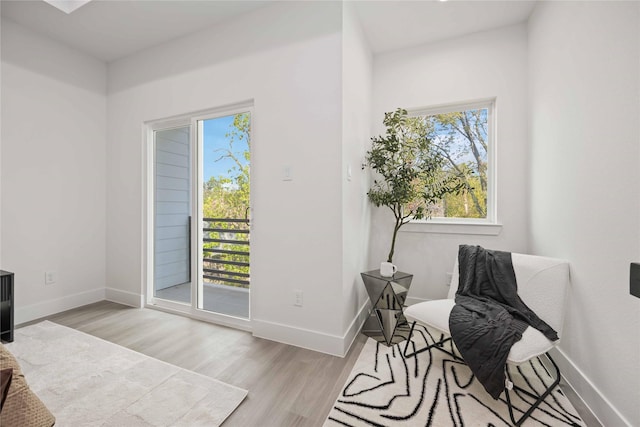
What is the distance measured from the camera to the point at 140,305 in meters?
2.98

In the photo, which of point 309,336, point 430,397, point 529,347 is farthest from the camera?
point 309,336

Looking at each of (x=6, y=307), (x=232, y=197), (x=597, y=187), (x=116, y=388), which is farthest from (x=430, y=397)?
(x=6, y=307)

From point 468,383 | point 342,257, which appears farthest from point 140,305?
point 468,383

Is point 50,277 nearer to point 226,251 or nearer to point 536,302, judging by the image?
point 226,251

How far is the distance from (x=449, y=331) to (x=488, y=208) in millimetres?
1573

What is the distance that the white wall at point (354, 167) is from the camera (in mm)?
2125

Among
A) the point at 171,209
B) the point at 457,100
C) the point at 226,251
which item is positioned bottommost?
the point at 226,251

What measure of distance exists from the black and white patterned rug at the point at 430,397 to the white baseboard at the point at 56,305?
302cm

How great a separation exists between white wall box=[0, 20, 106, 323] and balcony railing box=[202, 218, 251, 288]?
4.90 feet

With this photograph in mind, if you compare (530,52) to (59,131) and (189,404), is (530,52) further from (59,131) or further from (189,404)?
(59,131)

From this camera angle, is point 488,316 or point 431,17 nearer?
point 488,316

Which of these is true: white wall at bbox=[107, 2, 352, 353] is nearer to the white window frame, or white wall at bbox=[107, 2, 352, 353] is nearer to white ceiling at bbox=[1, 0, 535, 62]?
white ceiling at bbox=[1, 0, 535, 62]

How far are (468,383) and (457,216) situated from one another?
1.62 meters

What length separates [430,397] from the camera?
62.2 inches
